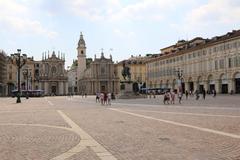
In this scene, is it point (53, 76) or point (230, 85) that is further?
point (53, 76)

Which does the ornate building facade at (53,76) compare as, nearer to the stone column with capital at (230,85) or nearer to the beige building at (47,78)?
the beige building at (47,78)

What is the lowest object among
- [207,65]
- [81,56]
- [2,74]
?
[207,65]

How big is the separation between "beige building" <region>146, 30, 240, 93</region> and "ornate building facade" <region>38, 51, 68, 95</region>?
45861 millimetres

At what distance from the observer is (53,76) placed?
481 feet

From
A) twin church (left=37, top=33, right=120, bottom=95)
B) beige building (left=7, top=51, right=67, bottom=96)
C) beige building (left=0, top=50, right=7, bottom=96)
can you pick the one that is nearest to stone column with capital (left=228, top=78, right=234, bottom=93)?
twin church (left=37, top=33, right=120, bottom=95)

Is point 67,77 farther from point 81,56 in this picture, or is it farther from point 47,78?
point 81,56

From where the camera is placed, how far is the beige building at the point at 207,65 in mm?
76562

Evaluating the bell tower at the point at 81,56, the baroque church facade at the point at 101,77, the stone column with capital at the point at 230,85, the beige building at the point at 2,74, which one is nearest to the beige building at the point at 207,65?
the stone column with capital at the point at 230,85

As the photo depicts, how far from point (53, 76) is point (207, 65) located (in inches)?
2970

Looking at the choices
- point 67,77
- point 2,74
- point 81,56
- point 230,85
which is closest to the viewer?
point 230,85

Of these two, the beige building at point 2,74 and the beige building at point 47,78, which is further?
the beige building at point 47,78

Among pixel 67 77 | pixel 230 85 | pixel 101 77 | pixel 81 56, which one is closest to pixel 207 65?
pixel 230 85

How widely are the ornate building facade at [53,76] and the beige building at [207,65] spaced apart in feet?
150

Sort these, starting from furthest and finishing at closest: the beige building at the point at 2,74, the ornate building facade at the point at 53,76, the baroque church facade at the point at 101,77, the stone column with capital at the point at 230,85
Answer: the baroque church facade at the point at 101,77
the ornate building facade at the point at 53,76
the beige building at the point at 2,74
the stone column with capital at the point at 230,85
